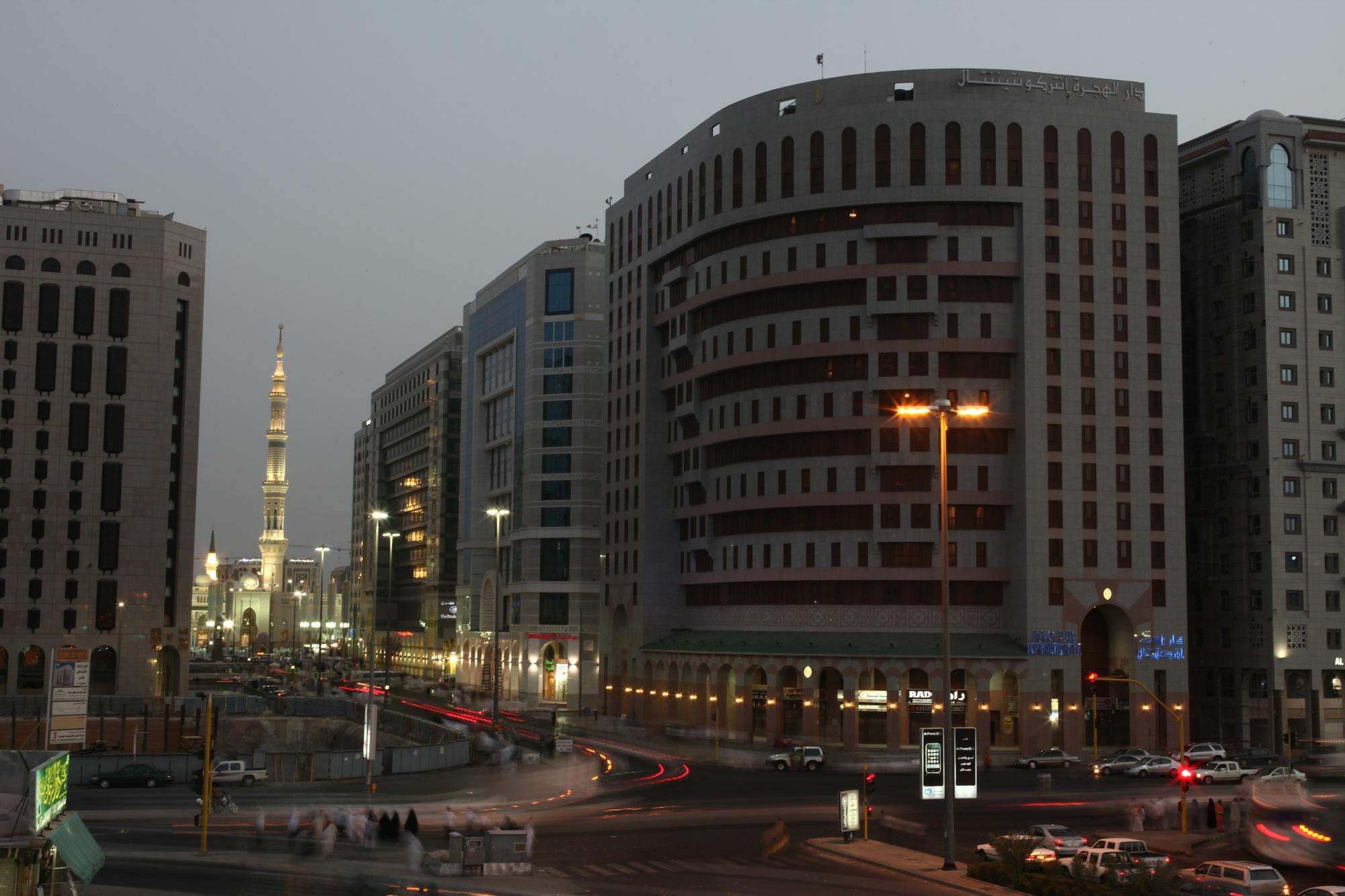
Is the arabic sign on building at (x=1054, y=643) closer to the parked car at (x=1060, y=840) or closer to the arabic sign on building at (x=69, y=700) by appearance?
the parked car at (x=1060, y=840)

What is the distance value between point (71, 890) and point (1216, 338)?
10491cm

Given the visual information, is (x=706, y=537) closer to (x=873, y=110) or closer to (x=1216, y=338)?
(x=873, y=110)

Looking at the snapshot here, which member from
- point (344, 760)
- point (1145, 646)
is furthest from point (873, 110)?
point (344, 760)

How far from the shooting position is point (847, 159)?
4067 inches

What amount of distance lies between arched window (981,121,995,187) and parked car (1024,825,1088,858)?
62255 millimetres

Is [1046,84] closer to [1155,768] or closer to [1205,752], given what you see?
[1205,752]

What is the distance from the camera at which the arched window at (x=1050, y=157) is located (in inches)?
3949

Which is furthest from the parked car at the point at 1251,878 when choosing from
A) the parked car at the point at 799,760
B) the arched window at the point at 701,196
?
the arched window at the point at 701,196

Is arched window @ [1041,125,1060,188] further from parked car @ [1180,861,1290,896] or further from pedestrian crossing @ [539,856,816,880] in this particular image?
parked car @ [1180,861,1290,896]

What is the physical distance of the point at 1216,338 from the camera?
108 m

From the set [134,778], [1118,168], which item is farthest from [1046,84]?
[134,778]

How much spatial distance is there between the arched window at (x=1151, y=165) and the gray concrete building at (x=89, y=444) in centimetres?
9199

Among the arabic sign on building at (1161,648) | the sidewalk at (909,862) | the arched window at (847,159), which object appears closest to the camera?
the sidewalk at (909,862)

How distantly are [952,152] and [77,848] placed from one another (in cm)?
9186
